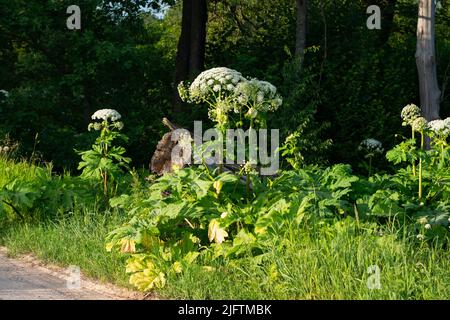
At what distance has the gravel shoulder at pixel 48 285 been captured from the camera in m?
6.72

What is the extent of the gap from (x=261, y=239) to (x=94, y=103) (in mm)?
10136

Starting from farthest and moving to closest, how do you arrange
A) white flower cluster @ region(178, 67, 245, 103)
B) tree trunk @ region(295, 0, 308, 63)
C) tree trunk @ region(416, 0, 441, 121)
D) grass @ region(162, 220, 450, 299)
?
tree trunk @ region(295, 0, 308, 63) < tree trunk @ region(416, 0, 441, 121) < white flower cluster @ region(178, 67, 245, 103) < grass @ region(162, 220, 450, 299)

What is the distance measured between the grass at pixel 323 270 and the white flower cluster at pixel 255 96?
117 centimetres

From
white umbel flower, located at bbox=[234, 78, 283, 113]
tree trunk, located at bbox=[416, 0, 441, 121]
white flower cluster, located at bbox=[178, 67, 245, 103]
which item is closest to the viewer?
white umbel flower, located at bbox=[234, 78, 283, 113]

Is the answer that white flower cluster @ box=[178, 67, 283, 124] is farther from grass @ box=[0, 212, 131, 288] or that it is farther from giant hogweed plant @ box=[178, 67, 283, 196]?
grass @ box=[0, 212, 131, 288]

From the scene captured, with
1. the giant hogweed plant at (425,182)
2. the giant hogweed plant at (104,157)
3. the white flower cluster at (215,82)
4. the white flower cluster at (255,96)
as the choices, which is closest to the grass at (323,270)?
the giant hogweed plant at (425,182)

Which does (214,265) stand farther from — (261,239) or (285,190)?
(285,190)

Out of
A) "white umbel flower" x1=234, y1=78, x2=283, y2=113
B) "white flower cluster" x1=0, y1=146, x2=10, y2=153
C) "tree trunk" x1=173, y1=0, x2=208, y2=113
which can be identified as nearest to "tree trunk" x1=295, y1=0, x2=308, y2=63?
"tree trunk" x1=173, y1=0, x2=208, y2=113

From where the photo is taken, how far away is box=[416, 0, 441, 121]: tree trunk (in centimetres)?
1350

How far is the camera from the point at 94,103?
1630 cm

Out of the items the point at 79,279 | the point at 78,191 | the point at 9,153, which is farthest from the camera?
the point at 9,153

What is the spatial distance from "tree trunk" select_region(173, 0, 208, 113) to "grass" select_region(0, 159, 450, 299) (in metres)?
9.62

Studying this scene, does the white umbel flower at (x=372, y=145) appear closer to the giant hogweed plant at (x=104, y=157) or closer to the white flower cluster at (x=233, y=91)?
the giant hogweed plant at (x=104, y=157)

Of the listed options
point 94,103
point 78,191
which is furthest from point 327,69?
point 78,191
